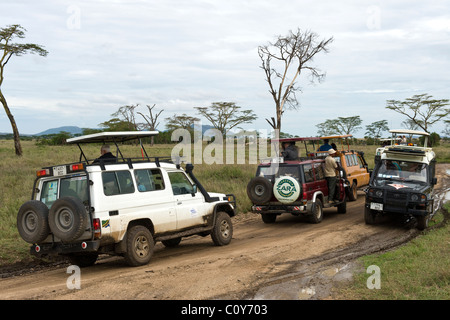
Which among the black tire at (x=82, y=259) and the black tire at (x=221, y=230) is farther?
the black tire at (x=221, y=230)

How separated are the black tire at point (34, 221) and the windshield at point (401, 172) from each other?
8.93m

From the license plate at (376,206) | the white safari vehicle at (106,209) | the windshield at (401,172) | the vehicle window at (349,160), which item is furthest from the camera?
the vehicle window at (349,160)

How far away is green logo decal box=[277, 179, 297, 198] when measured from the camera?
12.4 meters

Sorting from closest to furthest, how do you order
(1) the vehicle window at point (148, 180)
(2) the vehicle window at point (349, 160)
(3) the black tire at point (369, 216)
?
(1) the vehicle window at point (148, 180) → (3) the black tire at point (369, 216) → (2) the vehicle window at point (349, 160)

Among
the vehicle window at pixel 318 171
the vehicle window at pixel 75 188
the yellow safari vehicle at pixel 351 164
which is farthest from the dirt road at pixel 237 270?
the yellow safari vehicle at pixel 351 164

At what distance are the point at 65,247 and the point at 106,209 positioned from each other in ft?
3.29

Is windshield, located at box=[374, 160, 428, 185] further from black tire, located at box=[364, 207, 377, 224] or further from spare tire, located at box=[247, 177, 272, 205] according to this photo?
spare tire, located at box=[247, 177, 272, 205]

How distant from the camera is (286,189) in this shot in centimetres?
1249

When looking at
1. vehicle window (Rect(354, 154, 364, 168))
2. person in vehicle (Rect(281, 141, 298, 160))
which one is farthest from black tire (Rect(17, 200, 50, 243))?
vehicle window (Rect(354, 154, 364, 168))

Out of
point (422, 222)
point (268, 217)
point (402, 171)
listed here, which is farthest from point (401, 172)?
point (268, 217)

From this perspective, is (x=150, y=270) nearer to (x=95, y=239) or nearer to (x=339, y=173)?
(x=95, y=239)

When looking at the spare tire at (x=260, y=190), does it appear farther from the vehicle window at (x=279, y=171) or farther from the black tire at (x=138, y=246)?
the black tire at (x=138, y=246)

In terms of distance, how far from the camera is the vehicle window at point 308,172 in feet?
42.4
